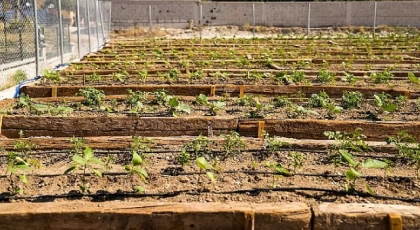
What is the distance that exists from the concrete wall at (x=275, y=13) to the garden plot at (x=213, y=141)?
2066cm

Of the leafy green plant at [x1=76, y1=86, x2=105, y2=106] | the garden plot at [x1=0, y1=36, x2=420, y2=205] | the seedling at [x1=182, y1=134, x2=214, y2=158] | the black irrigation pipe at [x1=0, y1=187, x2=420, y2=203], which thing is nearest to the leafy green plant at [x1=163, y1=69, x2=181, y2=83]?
the garden plot at [x1=0, y1=36, x2=420, y2=205]

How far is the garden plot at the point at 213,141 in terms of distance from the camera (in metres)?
3.22

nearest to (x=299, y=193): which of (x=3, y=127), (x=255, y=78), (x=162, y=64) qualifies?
(x=3, y=127)

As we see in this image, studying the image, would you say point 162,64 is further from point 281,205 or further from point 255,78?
point 281,205

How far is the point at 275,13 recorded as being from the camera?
28797mm

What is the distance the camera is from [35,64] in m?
9.23

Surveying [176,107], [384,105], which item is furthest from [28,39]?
[384,105]

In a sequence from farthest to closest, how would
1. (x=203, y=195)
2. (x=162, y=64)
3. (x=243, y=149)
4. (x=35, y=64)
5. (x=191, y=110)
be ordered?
1. (x=162, y=64)
2. (x=35, y=64)
3. (x=191, y=110)
4. (x=243, y=149)
5. (x=203, y=195)

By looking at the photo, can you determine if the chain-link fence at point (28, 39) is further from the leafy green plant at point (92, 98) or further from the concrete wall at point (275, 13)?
the concrete wall at point (275, 13)

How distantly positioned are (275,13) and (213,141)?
25.5 meters

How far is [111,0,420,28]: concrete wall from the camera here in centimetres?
2841

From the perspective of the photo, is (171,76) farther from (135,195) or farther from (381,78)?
(135,195)

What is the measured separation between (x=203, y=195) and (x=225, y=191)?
5.9 inches

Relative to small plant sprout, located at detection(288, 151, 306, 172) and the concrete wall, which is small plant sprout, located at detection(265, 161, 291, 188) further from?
the concrete wall
